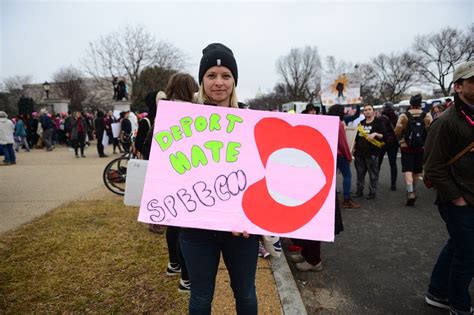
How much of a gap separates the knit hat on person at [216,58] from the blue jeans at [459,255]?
6.13 feet

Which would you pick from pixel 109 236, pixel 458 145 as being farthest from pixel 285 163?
pixel 109 236

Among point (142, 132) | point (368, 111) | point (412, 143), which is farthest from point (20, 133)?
point (412, 143)

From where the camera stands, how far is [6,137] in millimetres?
9812

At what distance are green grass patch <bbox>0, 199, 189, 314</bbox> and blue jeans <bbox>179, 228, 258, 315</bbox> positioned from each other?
0.91 metres

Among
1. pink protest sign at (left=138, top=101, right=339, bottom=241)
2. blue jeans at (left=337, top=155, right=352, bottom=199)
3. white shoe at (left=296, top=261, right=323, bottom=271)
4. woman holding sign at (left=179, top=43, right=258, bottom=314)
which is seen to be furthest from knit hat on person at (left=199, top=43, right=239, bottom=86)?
blue jeans at (left=337, top=155, right=352, bottom=199)

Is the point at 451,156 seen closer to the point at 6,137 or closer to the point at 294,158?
the point at 294,158

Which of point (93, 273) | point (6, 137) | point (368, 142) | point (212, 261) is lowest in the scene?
point (93, 273)

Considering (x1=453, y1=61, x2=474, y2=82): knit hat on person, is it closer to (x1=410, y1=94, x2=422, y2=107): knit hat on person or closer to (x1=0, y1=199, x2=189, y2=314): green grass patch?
(x1=0, y1=199, x2=189, y2=314): green grass patch

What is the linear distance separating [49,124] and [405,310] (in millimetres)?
16941

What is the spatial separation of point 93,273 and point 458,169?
11.0 feet

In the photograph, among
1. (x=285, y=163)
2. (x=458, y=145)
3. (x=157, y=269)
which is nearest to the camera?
(x=285, y=163)

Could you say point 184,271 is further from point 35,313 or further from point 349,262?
point 349,262

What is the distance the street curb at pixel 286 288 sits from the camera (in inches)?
95.0

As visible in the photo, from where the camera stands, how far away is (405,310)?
248 centimetres
